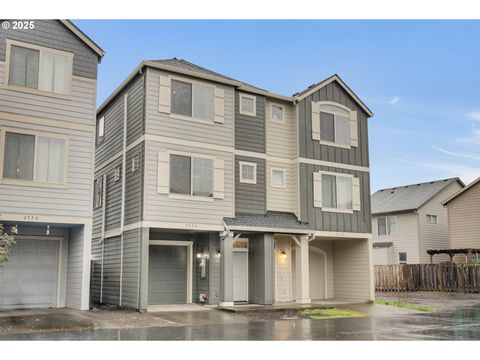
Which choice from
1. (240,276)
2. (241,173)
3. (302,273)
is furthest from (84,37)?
(302,273)

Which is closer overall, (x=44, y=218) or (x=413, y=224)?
(x=44, y=218)

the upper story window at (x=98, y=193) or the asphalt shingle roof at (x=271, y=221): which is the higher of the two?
the upper story window at (x=98, y=193)

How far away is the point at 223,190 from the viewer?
64.7 ft

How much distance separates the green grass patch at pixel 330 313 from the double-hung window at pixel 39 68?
34.0ft

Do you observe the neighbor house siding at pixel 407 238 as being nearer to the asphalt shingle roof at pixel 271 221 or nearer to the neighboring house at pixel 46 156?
the asphalt shingle roof at pixel 271 221

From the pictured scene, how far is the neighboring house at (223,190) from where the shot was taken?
61.8ft

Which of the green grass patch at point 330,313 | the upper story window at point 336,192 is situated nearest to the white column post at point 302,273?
the green grass patch at point 330,313

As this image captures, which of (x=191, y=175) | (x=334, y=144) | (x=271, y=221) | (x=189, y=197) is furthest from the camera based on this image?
(x=334, y=144)

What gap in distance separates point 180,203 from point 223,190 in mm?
1769

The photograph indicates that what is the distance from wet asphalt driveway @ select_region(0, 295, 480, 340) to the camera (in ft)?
40.0

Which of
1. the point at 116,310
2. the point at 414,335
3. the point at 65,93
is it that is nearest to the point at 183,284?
the point at 116,310

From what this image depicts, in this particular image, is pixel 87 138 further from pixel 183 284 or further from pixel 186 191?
pixel 183 284

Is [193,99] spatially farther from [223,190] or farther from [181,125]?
[223,190]

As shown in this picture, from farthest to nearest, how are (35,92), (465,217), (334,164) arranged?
(465,217) → (334,164) → (35,92)
